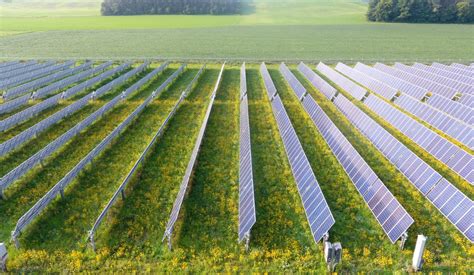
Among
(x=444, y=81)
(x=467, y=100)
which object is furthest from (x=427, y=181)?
(x=444, y=81)

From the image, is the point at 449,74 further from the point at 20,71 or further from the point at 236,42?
the point at 20,71

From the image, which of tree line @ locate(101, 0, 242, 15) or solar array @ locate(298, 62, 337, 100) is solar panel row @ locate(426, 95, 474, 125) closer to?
solar array @ locate(298, 62, 337, 100)

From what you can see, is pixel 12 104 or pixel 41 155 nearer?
pixel 41 155

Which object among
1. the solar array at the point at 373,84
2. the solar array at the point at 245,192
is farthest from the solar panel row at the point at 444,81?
the solar array at the point at 245,192

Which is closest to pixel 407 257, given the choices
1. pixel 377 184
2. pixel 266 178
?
pixel 377 184

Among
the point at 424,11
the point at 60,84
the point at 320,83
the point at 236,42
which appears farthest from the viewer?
the point at 424,11

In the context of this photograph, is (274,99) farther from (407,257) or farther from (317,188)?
(407,257)
